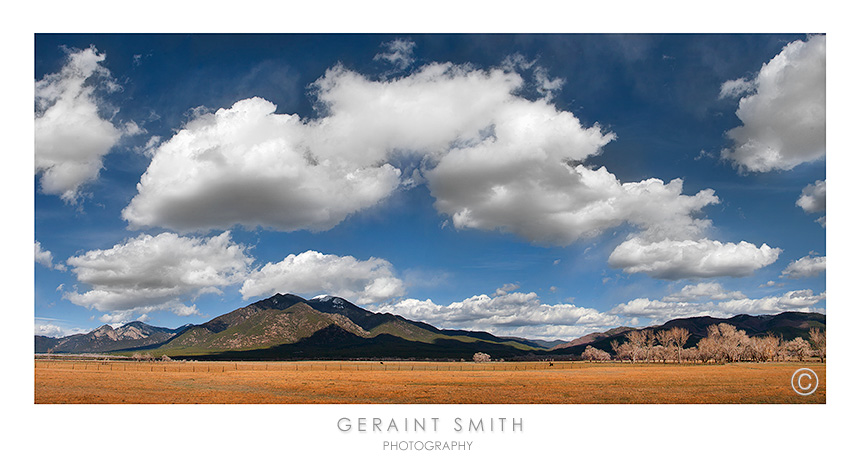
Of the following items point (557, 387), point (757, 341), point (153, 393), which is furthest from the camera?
point (757, 341)

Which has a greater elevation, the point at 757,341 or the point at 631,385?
the point at 631,385

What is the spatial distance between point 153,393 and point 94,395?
5316mm

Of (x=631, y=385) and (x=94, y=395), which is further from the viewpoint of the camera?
(x=631, y=385)
